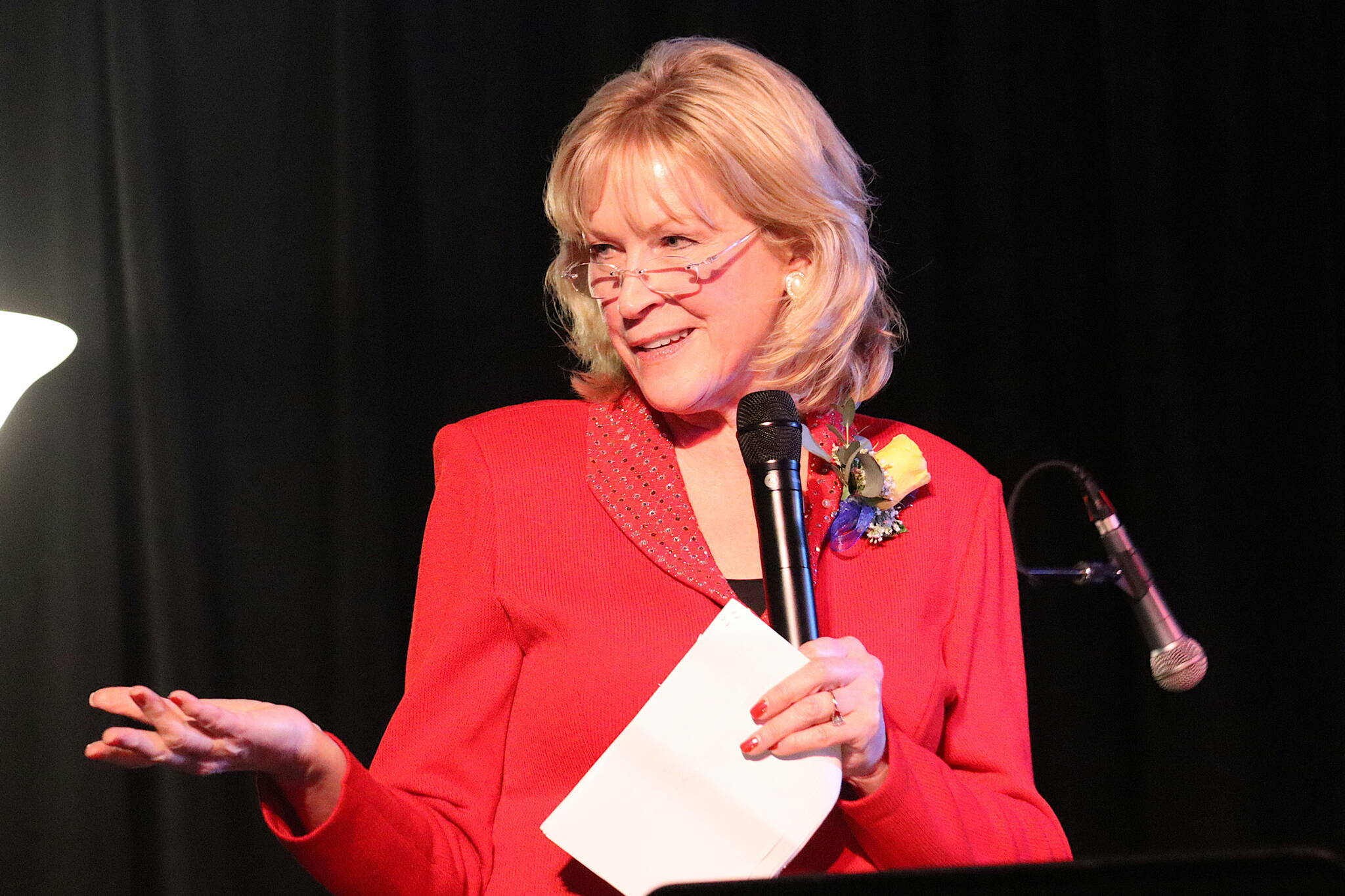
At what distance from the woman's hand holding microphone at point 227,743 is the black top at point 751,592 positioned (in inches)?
22.2

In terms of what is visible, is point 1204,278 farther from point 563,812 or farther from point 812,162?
point 563,812

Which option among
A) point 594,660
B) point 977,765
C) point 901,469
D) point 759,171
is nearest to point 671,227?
point 759,171

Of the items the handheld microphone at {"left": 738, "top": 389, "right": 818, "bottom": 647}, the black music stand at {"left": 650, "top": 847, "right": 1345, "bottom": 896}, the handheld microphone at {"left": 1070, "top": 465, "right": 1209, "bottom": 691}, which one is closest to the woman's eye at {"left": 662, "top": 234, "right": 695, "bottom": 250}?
the handheld microphone at {"left": 738, "top": 389, "right": 818, "bottom": 647}

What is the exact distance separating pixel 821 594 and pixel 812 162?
0.60 meters

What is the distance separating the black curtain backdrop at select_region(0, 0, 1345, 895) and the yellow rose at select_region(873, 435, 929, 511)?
995 millimetres

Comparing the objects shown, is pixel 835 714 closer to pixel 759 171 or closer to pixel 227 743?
pixel 227 743

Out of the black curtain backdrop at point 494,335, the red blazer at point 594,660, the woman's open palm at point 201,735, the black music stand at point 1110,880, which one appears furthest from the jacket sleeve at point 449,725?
the black curtain backdrop at point 494,335

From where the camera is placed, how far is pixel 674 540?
1.60 m

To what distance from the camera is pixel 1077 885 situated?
29.8 inches

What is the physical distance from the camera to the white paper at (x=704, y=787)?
123 cm

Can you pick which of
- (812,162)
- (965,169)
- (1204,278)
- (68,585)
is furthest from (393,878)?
(1204,278)

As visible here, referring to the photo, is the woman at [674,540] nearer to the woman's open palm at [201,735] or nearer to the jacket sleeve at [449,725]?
the jacket sleeve at [449,725]

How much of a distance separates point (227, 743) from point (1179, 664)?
4.17 ft

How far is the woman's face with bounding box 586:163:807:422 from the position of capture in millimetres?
1622
